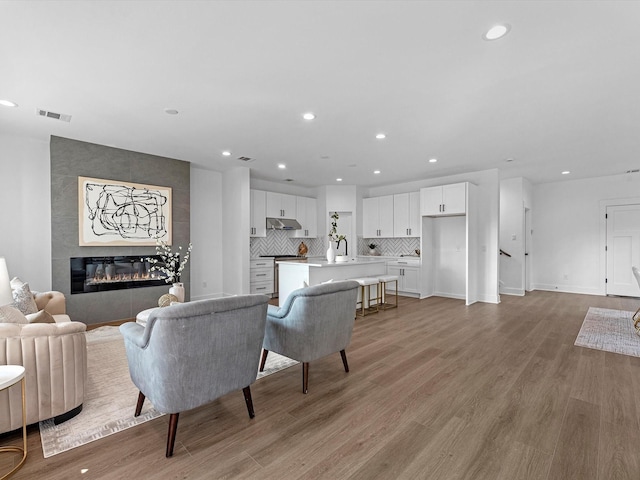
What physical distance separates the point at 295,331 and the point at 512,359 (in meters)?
2.46

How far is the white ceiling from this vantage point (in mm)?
2086

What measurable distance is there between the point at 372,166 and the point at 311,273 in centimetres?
270

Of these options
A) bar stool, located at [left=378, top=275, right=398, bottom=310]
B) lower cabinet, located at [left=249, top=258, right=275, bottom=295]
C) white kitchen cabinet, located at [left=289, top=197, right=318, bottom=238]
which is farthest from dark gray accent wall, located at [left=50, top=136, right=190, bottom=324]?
bar stool, located at [left=378, top=275, right=398, bottom=310]

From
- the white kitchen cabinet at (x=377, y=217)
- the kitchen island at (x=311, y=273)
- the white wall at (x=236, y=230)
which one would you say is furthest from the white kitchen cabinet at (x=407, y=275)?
the white wall at (x=236, y=230)

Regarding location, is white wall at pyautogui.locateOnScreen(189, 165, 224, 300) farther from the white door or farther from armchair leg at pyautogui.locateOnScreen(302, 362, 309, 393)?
the white door

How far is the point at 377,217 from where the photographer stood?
8062 mm

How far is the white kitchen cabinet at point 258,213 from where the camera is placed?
7.18m

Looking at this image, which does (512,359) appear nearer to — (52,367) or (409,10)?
(409,10)

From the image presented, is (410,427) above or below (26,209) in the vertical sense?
below

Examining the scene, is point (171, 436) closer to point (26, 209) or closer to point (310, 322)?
point (310, 322)

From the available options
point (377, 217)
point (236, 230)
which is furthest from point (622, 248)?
point (236, 230)

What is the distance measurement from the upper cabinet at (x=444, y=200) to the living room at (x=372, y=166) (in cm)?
40

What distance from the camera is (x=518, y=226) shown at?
24.1ft

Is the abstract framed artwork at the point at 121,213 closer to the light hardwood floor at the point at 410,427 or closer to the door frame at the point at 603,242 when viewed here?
the light hardwood floor at the point at 410,427
